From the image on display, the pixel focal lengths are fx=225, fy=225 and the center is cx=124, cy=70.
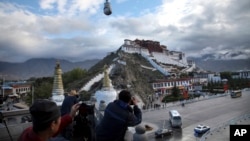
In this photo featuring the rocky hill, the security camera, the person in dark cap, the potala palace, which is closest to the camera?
the person in dark cap

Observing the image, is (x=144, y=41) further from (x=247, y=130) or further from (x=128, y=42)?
(x=247, y=130)

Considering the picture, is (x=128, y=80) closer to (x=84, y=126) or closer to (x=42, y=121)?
(x=84, y=126)

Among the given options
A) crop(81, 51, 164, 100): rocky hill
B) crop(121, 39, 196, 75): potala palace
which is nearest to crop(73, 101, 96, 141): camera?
crop(81, 51, 164, 100): rocky hill

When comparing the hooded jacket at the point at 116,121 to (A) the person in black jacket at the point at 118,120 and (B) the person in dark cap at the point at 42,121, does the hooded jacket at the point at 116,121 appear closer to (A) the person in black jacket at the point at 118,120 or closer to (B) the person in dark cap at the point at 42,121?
(A) the person in black jacket at the point at 118,120

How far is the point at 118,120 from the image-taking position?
2.78m

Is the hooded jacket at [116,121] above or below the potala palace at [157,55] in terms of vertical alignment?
below

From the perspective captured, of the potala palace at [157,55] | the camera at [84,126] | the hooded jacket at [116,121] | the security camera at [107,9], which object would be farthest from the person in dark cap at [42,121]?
the potala palace at [157,55]

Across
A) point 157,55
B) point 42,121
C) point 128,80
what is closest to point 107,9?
point 42,121

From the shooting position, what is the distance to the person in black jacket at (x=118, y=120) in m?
2.80

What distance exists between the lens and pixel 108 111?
2887mm

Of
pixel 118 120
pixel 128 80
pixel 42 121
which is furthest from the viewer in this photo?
pixel 128 80

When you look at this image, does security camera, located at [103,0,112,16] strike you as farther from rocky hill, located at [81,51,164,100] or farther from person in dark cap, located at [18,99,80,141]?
rocky hill, located at [81,51,164,100]

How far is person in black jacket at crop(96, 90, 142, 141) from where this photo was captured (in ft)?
9.18

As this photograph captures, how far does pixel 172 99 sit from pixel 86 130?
39.1 meters
